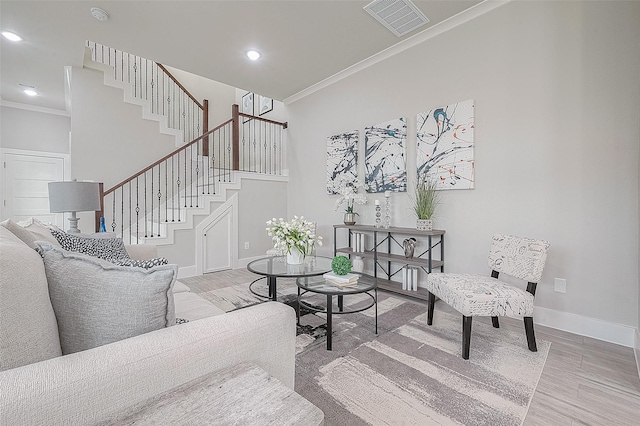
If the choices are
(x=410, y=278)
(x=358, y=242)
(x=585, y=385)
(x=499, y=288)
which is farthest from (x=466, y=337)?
(x=358, y=242)

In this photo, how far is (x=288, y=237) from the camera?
2.50m

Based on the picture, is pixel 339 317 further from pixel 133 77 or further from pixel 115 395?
pixel 133 77

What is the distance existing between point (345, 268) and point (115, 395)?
161cm

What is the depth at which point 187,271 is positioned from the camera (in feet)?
13.4

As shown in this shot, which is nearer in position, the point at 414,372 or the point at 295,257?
the point at 414,372

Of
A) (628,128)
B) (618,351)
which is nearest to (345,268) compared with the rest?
(618,351)

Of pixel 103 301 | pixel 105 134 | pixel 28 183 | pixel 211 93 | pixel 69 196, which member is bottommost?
pixel 103 301

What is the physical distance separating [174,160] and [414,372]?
5024 millimetres

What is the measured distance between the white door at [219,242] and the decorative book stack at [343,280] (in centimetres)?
282

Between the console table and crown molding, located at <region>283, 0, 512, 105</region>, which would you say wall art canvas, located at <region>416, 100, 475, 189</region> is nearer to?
the console table

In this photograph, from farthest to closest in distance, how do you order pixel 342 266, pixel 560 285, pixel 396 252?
1. pixel 396 252
2. pixel 560 285
3. pixel 342 266

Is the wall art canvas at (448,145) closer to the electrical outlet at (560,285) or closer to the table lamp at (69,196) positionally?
the electrical outlet at (560,285)

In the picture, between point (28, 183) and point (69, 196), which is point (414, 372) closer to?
point (69, 196)

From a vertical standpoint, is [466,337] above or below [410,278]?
below
